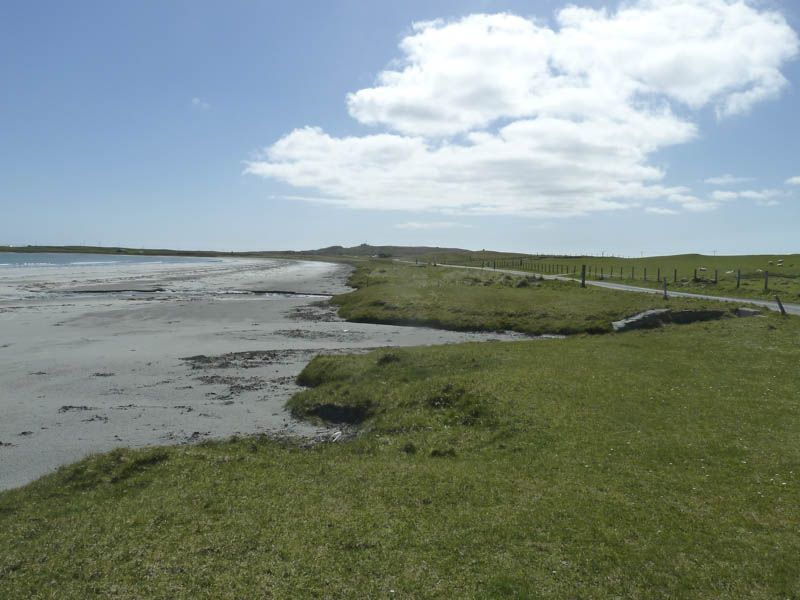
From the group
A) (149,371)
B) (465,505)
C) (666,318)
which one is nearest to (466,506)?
(465,505)

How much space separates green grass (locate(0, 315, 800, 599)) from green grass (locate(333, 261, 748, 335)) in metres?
20.8

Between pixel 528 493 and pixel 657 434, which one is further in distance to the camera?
pixel 657 434

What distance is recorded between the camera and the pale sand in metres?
18.2

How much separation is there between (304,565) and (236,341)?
31.3 m

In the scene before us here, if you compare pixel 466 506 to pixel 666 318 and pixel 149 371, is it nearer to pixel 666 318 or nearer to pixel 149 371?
pixel 149 371

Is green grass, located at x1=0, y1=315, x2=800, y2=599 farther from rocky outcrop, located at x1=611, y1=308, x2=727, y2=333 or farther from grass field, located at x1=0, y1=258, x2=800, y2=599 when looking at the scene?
rocky outcrop, located at x1=611, y1=308, x2=727, y2=333

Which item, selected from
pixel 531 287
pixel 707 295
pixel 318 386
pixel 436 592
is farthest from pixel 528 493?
pixel 531 287

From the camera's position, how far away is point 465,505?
1095 cm

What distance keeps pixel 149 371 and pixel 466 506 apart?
77.1 ft

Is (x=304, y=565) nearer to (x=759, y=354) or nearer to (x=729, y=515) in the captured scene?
(x=729, y=515)

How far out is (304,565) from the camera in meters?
8.90

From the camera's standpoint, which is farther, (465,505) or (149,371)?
(149,371)

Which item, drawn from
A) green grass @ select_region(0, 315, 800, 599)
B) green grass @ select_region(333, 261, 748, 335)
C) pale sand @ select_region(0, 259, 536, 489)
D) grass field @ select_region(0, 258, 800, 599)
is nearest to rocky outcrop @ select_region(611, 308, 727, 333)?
green grass @ select_region(333, 261, 748, 335)

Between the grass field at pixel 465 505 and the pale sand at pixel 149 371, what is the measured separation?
3783 mm
